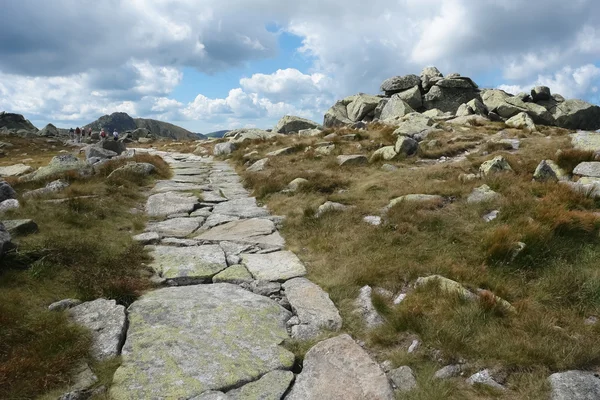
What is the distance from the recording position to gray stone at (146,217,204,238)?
10095 millimetres

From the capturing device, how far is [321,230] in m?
9.57

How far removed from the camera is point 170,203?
13.0 metres

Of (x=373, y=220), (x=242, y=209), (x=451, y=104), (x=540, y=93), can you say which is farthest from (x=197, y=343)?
(x=540, y=93)

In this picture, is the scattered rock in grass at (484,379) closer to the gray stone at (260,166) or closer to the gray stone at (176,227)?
the gray stone at (176,227)

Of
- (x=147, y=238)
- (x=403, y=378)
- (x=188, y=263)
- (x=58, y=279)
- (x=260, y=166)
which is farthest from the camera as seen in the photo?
(x=260, y=166)

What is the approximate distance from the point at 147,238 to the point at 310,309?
4893 millimetres

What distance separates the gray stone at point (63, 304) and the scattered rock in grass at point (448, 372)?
5140 millimetres

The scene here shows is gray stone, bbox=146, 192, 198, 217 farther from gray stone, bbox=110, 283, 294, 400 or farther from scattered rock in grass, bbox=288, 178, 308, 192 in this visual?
gray stone, bbox=110, 283, 294, 400

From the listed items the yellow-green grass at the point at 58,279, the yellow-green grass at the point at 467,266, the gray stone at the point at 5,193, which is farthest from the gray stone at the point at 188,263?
the gray stone at the point at 5,193

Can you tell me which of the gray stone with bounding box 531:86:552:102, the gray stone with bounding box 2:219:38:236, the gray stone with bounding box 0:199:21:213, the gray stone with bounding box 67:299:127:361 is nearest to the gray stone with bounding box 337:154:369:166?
the gray stone with bounding box 0:199:21:213

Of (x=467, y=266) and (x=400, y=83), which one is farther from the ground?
(x=400, y=83)

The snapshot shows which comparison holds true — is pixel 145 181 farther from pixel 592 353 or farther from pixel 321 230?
pixel 592 353

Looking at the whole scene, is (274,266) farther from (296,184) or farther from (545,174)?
(545,174)

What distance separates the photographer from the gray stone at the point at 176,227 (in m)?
10.1
